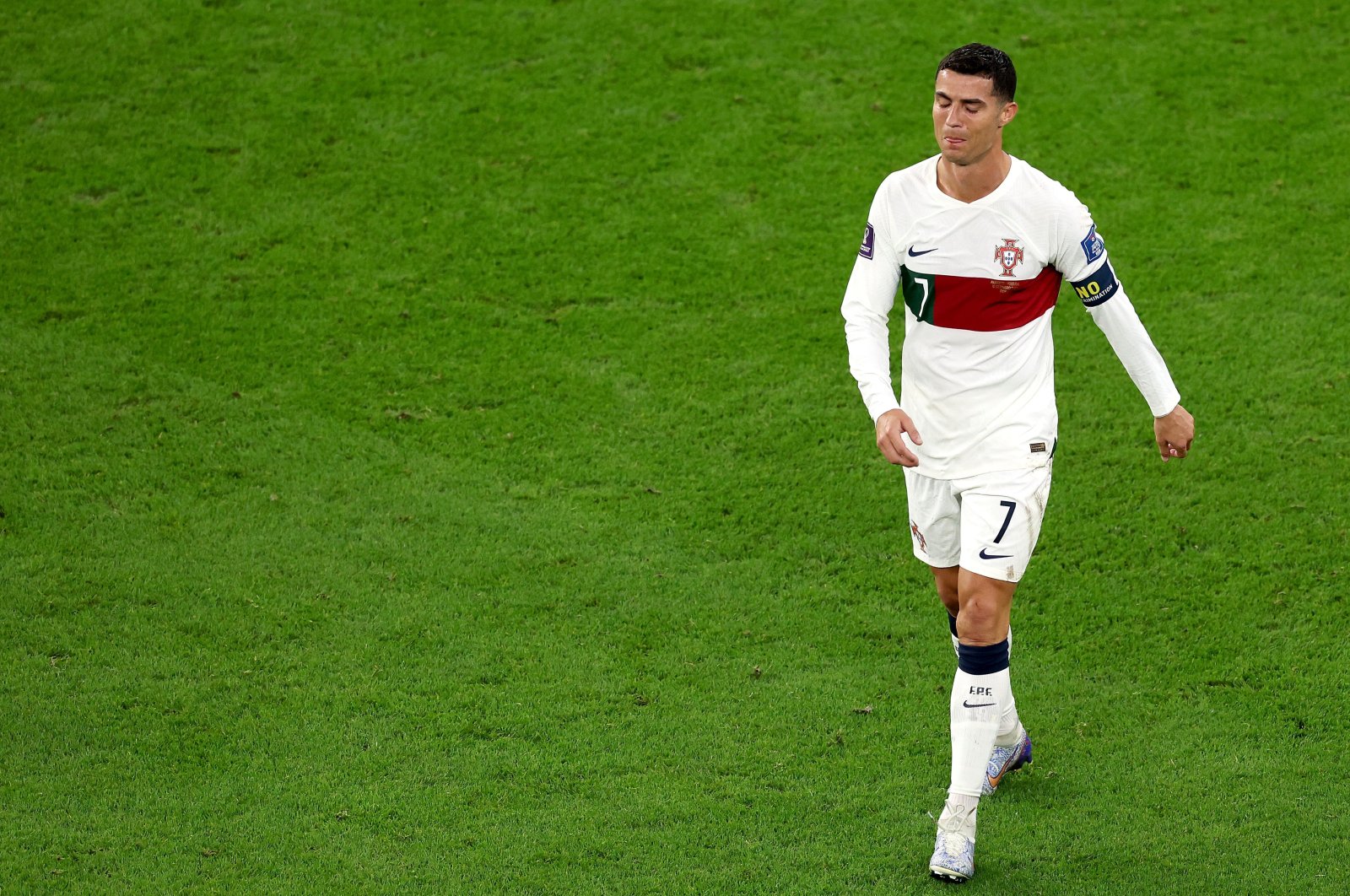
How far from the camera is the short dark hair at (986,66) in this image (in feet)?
12.3

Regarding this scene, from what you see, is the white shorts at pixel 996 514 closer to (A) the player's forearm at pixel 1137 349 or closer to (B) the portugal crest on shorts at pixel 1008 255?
(A) the player's forearm at pixel 1137 349

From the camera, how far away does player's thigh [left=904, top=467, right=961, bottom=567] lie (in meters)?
4.12

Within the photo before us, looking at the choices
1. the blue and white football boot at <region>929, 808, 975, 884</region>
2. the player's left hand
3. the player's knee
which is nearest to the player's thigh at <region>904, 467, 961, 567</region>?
the player's knee

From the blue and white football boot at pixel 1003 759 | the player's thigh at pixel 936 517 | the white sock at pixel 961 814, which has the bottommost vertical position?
the blue and white football boot at pixel 1003 759

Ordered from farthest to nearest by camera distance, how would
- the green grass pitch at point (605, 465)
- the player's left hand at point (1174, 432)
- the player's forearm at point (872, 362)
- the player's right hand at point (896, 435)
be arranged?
the green grass pitch at point (605, 465) < the player's left hand at point (1174, 432) < the player's forearm at point (872, 362) < the player's right hand at point (896, 435)

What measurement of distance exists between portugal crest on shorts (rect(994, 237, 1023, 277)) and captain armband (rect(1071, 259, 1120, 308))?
0.17 metres

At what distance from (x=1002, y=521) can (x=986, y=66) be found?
4.07 ft

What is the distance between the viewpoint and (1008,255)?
12.8 ft

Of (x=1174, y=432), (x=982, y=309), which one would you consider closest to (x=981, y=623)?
(x=1174, y=432)

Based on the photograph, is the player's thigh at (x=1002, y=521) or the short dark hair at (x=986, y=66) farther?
the player's thigh at (x=1002, y=521)

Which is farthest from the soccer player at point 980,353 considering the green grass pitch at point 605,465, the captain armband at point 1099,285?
the green grass pitch at point 605,465

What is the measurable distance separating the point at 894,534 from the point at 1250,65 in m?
4.66

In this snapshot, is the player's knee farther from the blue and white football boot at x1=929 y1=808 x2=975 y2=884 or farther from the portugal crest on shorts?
the portugal crest on shorts

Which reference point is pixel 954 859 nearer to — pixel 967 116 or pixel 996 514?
pixel 996 514
